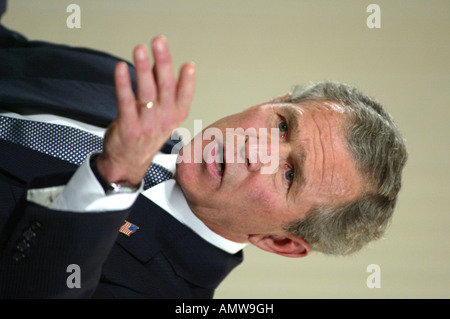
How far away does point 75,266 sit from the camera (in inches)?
39.3

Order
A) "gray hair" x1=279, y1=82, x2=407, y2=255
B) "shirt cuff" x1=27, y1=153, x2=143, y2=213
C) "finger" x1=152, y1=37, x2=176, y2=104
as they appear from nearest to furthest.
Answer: "finger" x1=152, y1=37, x2=176, y2=104, "shirt cuff" x1=27, y1=153, x2=143, y2=213, "gray hair" x1=279, y1=82, x2=407, y2=255

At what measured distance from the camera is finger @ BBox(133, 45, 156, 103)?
0.75 metres

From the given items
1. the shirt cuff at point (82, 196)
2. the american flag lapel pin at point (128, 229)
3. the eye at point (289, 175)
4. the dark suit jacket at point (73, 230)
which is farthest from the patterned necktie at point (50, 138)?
the eye at point (289, 175)

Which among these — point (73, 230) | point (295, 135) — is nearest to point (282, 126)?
point (295, 135)

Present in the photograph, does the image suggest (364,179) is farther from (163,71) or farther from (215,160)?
(163,71)

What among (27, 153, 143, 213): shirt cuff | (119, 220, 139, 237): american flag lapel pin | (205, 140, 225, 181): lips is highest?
(27, 153, 143, 213): shirt cuff

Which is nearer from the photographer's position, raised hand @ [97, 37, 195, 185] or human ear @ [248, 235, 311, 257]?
raised hand @ [97, 37, 195, 185]

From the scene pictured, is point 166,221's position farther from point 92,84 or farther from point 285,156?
point 92,84

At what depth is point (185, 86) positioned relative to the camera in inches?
31.1

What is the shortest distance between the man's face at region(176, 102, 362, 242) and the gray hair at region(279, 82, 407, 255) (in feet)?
0.11

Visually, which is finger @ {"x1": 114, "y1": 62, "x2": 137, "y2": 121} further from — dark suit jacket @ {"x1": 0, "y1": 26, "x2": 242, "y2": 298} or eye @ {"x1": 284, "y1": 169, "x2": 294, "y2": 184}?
eye @ {"x1": 284, "y1": 169, "x2": 294, "y2": 184}

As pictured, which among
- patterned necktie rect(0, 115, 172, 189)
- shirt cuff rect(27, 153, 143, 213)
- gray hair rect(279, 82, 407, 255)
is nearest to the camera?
shirt cuff rect(27, 153, 143, 213)

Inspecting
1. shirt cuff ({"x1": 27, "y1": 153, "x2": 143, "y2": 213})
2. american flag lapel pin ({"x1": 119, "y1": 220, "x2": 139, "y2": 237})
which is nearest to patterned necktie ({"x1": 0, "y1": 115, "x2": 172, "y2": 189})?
american flag lapel pin ({"x1": 119, "y1": 220, "x2": 139, "y2": 237})

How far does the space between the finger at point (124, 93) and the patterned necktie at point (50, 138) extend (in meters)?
0.61
